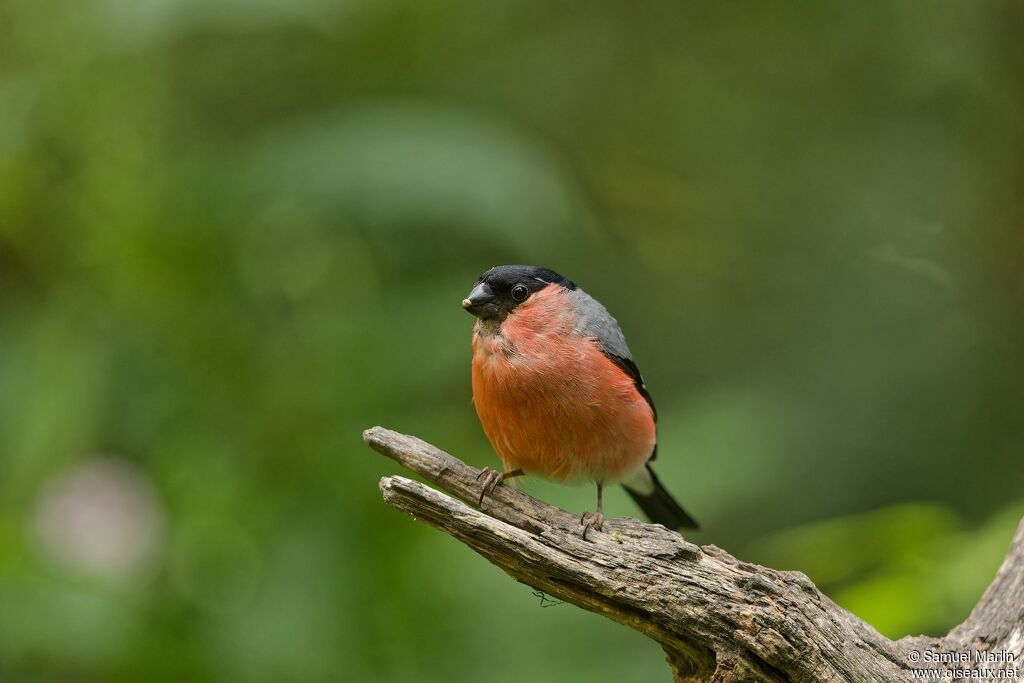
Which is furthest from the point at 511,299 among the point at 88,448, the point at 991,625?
the point at 991,625

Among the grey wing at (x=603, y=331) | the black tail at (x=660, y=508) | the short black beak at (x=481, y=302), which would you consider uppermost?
the grey wing at (x=603, y=331)

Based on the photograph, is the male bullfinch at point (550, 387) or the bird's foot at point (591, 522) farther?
the male bullfinch at point (550, 387)

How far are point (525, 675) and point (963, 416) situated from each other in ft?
14.4

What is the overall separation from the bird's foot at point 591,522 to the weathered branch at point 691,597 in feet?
0.19

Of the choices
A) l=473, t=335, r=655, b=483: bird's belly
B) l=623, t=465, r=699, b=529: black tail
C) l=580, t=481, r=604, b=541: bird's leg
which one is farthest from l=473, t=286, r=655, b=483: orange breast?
l=623, t=465, r=699, b=529: black tail

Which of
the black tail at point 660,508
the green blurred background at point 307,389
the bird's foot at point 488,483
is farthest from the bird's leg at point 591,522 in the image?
the black tail at point 660,508

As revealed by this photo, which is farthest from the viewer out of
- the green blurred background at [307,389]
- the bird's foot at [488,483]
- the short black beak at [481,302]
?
the short black beak at [481,302]

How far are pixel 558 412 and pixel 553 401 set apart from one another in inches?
Answer: 2.2

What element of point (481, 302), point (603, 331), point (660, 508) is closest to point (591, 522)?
point (481, 302)

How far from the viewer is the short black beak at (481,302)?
5.15 m

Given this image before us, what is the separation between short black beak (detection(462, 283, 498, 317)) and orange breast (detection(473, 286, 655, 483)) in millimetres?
87

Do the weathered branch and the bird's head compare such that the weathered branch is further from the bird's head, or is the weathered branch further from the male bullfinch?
the bird's head

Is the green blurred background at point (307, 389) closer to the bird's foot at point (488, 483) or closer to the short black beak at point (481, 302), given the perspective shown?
the short black beak at point (481, 302)

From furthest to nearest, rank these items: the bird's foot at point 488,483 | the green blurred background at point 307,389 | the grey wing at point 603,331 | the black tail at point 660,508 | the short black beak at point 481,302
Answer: the black tail at point 660,508
the grey wing at point 603,331
the short black beak at point 481,302
the green blurred background at point 307,389
the bird's foot at point 488,483
